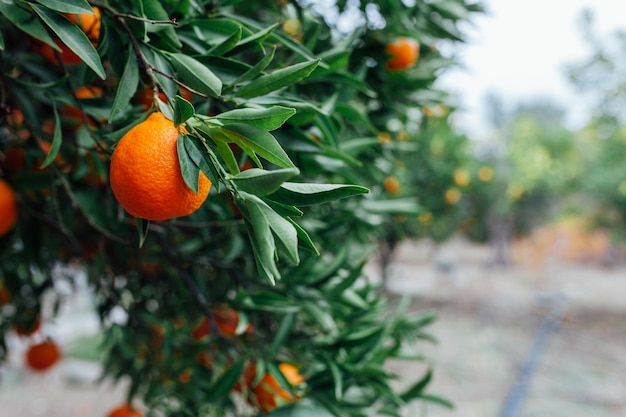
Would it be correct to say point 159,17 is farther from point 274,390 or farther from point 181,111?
point 274,390

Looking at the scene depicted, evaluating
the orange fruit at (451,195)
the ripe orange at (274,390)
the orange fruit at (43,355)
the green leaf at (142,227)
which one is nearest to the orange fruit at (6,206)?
the green leaf at (142,227)

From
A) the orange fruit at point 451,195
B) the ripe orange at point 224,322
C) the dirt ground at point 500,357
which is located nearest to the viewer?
the ripe orange at point 224,322

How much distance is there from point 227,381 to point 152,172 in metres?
0.43

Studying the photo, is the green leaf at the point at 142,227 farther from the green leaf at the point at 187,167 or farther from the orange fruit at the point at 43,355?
the orange fruit at the point at 43,355

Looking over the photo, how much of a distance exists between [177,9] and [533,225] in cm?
878

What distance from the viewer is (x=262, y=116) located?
37cm

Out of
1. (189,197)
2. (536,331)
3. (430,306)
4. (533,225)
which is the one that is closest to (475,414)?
(536,331)

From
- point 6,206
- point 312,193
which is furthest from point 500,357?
point 312,193

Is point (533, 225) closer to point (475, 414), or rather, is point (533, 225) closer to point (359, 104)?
point (475, 414)

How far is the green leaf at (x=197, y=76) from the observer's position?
41cm

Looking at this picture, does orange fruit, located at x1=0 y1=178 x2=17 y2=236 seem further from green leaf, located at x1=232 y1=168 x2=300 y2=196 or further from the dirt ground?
the dirt ground

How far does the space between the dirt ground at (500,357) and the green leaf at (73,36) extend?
2.28ft

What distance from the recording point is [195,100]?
0.60 metres

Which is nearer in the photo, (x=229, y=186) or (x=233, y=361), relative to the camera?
(x=229, y=186)
